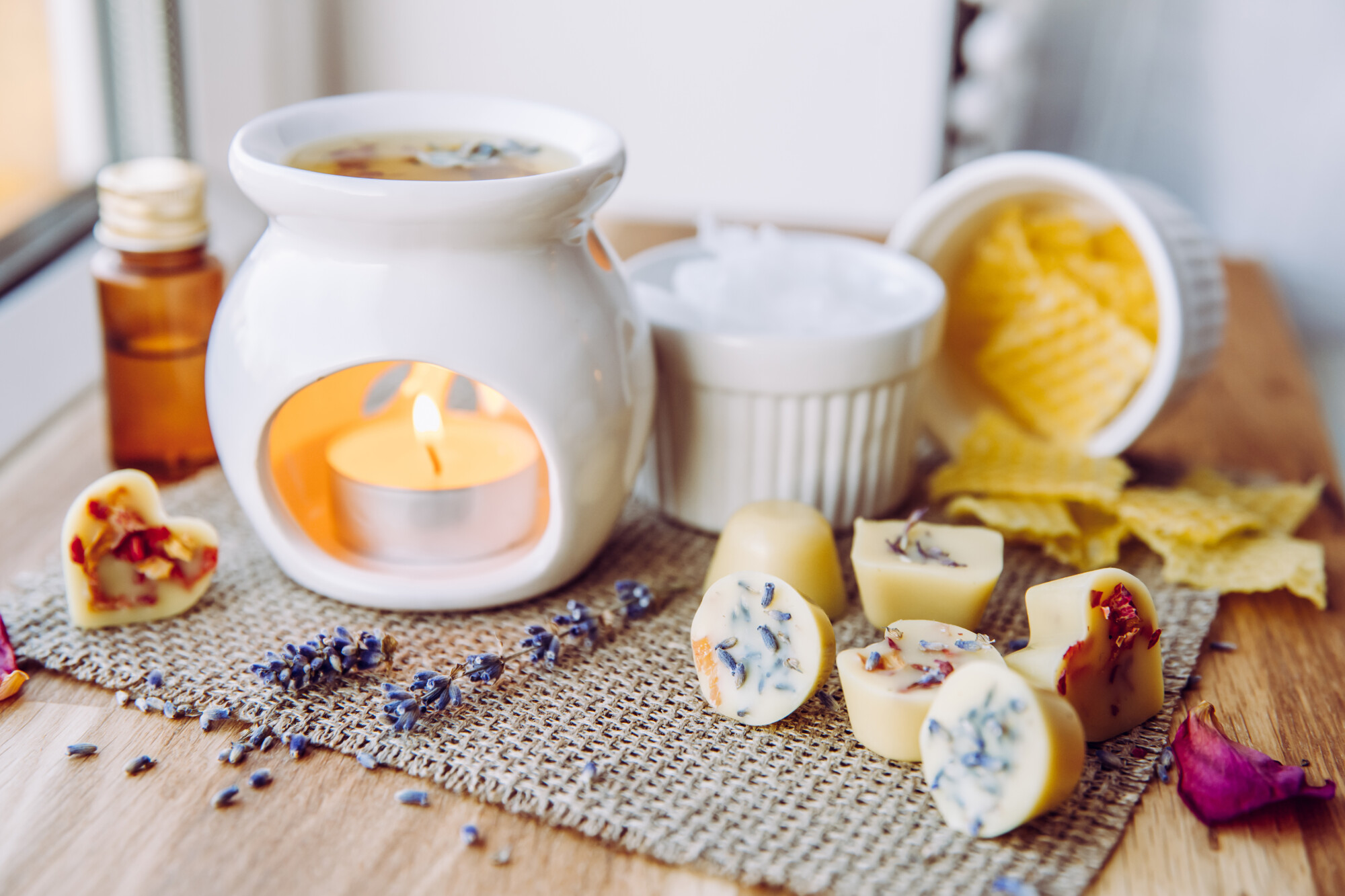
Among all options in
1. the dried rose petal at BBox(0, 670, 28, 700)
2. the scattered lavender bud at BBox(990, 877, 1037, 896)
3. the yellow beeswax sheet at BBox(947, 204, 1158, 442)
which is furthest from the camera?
the yellow beeswax sheet at BBox(947, 204, 1158, 442)

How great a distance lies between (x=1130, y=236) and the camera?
0.85 metres

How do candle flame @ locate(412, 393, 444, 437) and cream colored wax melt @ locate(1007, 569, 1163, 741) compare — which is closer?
cream colored wax melt @ locate(1007, 569, 1163, 741)

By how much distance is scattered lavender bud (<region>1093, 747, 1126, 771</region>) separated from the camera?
552 mm

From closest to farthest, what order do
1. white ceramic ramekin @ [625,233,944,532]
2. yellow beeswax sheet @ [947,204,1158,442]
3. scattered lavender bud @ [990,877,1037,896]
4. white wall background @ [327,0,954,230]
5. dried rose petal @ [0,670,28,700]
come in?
scattered lavender bud @ [990,877,1037,896] → dried rose petal @ [0,670,28,700] → white ceramic ramekin @ [625,233,944,532] → yellow beeswax sheet @ [947,204,1158,442] → white wall background @ [327,0,954,230]

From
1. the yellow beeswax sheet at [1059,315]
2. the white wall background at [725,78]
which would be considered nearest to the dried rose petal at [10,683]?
the yellow beeswax sheet at [1059,315]

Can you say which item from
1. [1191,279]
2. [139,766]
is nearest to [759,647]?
[139,766]

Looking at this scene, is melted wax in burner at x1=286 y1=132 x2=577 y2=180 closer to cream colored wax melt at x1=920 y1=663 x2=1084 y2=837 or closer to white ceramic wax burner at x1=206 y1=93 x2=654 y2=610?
white ceramic wax burner at x1=206 y1=93 x2=654 y2=610

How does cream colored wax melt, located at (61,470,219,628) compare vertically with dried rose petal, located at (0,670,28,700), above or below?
above

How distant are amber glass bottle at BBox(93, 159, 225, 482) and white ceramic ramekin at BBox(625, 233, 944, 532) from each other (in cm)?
32

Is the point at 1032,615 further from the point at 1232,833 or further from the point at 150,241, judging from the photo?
the point at 150,241

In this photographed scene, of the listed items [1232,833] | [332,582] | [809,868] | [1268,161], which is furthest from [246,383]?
[1268,161]

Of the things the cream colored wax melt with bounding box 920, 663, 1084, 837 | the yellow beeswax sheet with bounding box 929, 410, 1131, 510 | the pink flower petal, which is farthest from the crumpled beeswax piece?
the yellow beeswax sheet with bounding box 929, 410, 1131, 510

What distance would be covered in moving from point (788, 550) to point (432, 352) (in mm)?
231

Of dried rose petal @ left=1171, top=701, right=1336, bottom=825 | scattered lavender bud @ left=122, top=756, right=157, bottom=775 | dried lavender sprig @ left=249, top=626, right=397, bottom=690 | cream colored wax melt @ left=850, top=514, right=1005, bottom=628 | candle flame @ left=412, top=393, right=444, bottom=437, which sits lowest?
scattered lavender bud @ left=122, top=756, right=157, bottom=775
